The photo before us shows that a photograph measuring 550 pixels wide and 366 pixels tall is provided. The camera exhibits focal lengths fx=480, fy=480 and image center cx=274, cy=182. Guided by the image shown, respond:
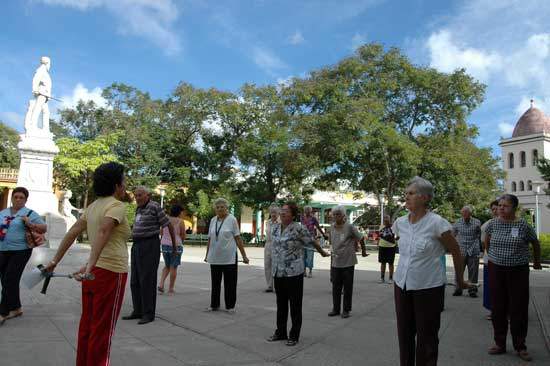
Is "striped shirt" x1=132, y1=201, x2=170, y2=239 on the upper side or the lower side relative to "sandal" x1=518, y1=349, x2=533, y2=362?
upper

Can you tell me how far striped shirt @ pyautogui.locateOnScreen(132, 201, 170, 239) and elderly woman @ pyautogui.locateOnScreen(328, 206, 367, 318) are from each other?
2729 mm

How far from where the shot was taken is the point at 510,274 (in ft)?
18.1

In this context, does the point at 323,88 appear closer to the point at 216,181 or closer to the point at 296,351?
the point at 216,181

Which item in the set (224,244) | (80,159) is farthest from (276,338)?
(80,159)

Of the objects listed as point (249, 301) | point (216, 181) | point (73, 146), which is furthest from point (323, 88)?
point (249, 301)

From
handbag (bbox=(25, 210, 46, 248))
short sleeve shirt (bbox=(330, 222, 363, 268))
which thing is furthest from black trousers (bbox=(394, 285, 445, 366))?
handbag (bbox=(25, 210, 46, 248))

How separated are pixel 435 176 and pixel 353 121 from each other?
21.8 ft

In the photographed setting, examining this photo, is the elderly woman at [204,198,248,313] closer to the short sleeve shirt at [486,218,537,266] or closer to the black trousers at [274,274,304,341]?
the black trousers at [274,274,304,341]

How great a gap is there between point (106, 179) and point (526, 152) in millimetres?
72865

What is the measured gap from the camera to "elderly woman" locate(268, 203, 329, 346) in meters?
5.70

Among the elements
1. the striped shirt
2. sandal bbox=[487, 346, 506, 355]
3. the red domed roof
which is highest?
the red domed roof

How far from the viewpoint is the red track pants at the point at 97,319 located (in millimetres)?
3548

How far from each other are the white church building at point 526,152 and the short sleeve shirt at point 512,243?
211 ft

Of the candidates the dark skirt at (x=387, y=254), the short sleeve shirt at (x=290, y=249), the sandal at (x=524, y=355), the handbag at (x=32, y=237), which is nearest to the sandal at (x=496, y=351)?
the sandal at (x=524, y=355)
